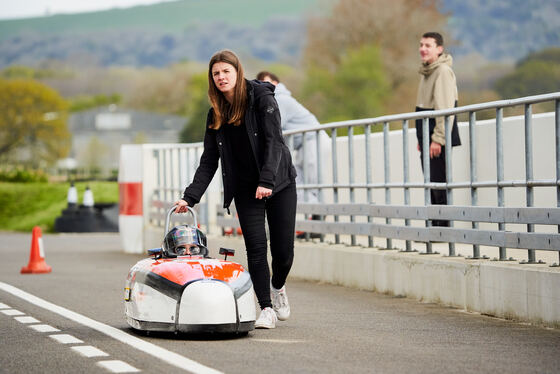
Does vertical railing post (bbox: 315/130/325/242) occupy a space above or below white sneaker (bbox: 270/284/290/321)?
above

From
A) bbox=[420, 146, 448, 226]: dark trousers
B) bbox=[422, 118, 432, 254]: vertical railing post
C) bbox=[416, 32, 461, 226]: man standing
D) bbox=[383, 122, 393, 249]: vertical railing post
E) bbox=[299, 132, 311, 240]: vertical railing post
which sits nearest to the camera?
bbox=[422, 118, 432, 254]: vertical railing post

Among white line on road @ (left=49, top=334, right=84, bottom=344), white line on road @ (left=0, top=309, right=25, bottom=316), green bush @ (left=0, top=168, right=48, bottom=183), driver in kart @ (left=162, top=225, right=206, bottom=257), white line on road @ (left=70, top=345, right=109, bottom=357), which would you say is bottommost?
white line on road @ (left=70, top=345, right=109, bottom=357)

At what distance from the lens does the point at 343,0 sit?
106m

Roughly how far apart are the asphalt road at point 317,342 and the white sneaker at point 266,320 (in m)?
0.08

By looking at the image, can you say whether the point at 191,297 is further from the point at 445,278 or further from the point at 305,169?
the point at 305,169

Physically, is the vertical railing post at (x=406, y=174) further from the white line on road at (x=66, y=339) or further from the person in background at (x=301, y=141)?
the white line on road at (x=66, y=339)

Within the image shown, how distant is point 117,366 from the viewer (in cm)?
707

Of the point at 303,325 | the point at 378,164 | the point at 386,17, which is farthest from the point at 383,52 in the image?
the point at 303,325

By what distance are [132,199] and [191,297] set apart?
1271 centimetres

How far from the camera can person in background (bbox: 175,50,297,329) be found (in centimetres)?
875

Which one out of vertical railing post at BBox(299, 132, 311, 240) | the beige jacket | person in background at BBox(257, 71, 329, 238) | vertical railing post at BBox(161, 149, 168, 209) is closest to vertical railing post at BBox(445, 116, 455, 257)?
the beige jacket

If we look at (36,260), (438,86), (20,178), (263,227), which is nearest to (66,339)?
(263,227)

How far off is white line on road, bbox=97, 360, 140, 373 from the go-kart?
1.02 m

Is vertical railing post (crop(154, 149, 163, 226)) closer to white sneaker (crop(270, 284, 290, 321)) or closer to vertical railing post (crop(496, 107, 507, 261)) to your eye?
vertical railing post (crop(496, 107, 507, 261))
